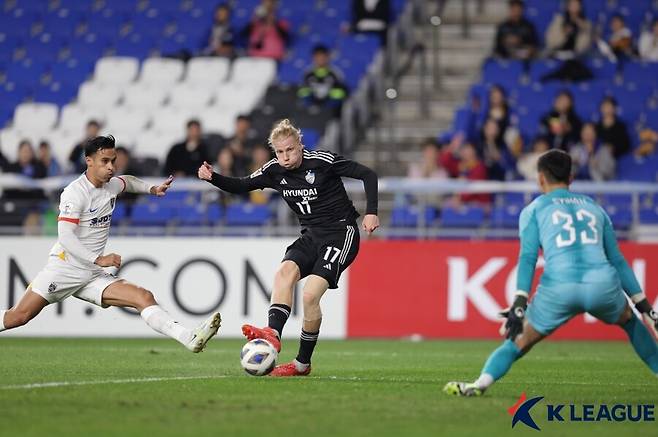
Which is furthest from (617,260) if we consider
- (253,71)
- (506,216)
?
(253,71)

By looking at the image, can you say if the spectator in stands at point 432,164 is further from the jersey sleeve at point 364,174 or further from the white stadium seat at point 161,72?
the jersey sleeve at point 364,174

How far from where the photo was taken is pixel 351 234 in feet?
34.0

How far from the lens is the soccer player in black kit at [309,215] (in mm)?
9984

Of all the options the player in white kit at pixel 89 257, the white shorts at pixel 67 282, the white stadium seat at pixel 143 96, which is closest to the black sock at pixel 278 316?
the player in white kit at pixel 89 257

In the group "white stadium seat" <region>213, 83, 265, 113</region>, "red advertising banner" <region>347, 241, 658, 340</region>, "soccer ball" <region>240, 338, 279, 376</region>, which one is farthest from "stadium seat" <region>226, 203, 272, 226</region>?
"soccer ball" <region>240, 338, 279, 376</region>

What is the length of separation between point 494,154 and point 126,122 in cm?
689

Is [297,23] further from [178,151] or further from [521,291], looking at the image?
[521,291]

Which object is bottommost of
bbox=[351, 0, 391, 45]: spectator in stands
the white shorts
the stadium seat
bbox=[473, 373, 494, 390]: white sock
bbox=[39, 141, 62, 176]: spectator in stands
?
bbox=[473, 373, 494, 390]: white sock

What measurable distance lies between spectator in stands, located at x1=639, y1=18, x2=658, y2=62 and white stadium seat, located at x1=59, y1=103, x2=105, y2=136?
382 inches

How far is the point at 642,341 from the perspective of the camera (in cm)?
829

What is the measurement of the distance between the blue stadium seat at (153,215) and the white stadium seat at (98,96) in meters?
4.85

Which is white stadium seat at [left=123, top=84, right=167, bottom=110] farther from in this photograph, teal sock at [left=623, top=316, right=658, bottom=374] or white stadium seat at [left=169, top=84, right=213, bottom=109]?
teal sock at [left=623, top=316, right=658, bottom=374]

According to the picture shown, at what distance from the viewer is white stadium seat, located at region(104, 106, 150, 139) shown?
21719 millimetres

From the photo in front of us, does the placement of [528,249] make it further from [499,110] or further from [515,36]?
[515,36]
